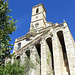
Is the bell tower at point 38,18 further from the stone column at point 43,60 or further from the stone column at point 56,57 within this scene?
the stone column at point 56,57

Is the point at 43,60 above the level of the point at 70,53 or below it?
below

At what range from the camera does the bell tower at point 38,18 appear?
3247 centimetres

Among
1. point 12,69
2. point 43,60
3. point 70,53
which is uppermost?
point 70,53

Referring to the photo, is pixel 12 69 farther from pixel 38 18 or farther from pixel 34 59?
pixel 38 18

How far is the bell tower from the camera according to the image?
3247 centimetres

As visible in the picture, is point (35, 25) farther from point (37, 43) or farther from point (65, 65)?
point (65, 65)

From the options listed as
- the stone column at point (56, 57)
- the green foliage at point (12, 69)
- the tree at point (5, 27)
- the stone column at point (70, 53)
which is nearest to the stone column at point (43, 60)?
the stone column at point (56, 57)

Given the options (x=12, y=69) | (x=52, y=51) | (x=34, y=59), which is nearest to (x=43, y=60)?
(x=34, y=59)

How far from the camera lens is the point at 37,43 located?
18.1 metres

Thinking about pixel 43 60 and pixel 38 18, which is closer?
pixel 43 60

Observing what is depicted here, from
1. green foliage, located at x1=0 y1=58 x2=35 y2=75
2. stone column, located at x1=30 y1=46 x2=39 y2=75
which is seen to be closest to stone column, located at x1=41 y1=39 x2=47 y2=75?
stone column, located at x1=30 y1=46 x2=39 y2=75

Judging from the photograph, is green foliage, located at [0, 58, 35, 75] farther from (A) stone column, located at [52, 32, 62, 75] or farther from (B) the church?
(A) stone column, located at [52, 32, 62, 75]

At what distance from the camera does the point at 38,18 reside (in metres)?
34.3

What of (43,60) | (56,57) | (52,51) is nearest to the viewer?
(56,57)
